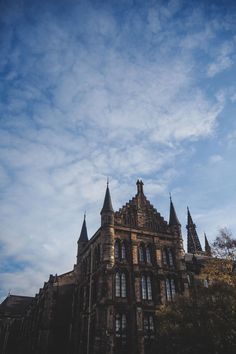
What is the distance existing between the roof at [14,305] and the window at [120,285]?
37.8 m

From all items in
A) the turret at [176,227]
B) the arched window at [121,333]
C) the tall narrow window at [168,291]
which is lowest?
the arched window at [121,333]

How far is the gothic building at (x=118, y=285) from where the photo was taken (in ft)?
107

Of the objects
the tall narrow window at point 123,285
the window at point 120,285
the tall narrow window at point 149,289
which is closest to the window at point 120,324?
the window at point 120,285

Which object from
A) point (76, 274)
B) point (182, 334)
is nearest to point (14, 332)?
point (76, 274)

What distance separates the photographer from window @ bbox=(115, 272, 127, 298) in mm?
34938

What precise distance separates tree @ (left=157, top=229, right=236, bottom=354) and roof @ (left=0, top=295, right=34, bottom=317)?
4840 cm

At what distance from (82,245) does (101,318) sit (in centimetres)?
1710

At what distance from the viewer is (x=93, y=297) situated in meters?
37.2

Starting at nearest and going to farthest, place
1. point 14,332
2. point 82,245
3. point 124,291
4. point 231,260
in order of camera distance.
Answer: point 231,260 < point 124,291 < point 82,245 < point 14,332

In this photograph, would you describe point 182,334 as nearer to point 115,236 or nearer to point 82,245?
point 115,236

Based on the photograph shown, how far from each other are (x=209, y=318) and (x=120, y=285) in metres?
14.4

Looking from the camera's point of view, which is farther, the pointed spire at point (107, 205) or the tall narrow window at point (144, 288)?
the pointed spire at point (107, 205)

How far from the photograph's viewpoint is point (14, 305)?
230ft

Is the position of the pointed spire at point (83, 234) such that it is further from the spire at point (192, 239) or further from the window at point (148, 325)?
the spire at point (192, 239)
